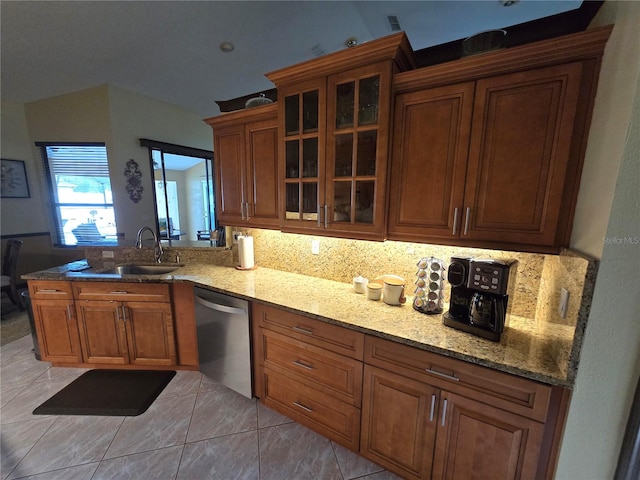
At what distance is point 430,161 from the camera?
4.70ft

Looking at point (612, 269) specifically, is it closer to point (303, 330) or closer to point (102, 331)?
point (303, 330)

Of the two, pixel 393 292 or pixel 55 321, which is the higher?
pixel 393 292

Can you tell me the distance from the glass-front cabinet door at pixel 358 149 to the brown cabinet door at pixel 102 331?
2137 mm

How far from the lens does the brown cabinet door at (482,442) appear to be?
3.66 ft

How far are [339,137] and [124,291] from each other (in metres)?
2.22

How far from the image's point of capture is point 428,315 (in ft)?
5.11

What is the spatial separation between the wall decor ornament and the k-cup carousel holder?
4534 millimetres

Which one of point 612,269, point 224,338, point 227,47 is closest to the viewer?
point 612,269

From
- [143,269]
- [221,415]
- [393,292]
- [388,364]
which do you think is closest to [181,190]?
[143,269]

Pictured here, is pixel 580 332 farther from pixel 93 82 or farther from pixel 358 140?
pixel 93 82

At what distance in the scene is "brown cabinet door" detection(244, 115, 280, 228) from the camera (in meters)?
2.00

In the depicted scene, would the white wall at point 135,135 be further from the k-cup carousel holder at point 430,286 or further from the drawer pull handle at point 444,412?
the drawer pull handle at point 444,412

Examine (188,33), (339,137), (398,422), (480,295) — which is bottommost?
(398,422)

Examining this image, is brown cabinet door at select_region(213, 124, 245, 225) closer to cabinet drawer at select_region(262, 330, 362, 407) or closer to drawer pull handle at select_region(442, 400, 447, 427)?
cabinet drawer at select_region(262, 330, 362, 407)
